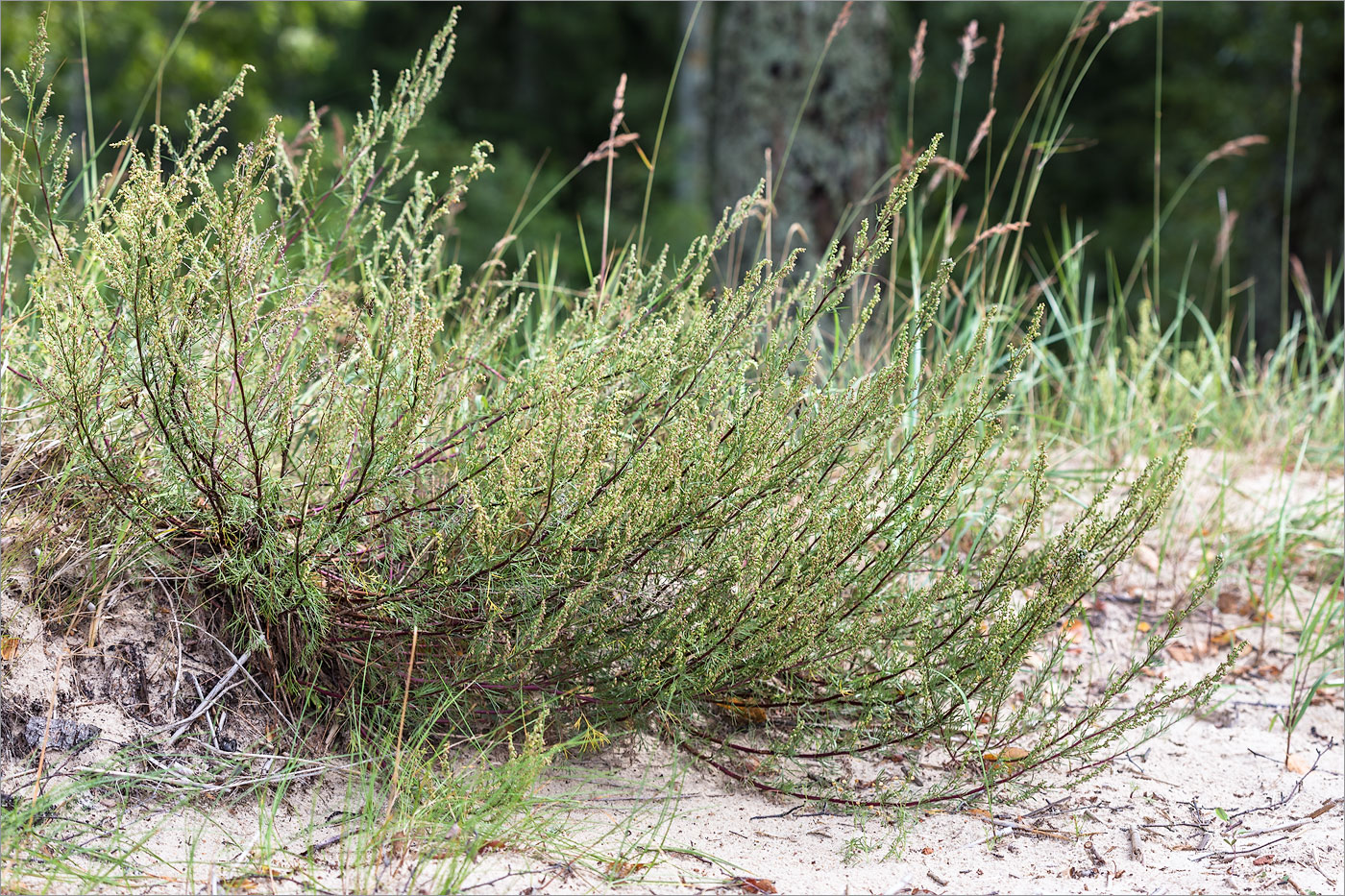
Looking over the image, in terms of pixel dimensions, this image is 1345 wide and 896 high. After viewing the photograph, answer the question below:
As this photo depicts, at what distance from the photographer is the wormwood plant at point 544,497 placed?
72.7 inches

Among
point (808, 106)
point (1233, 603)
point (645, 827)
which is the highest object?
point (808, 106)

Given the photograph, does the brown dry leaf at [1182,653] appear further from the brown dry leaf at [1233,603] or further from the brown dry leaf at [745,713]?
the brown dry leaf at [745,713]

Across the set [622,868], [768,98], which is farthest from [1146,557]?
[768,98]

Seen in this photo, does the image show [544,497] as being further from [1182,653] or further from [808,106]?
[808,106]

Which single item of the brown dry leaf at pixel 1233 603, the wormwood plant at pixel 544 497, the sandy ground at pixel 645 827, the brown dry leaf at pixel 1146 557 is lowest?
the brown dry leaf at pixel 1233 603

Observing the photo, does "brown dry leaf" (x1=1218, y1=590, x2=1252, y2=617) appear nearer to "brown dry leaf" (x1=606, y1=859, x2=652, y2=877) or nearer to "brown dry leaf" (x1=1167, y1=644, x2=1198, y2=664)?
"brown dry leaf" (x1=1167, y1=644, x2=1198, y2=664)

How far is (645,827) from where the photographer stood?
6.66 ft

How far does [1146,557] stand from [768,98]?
3343 millimetres

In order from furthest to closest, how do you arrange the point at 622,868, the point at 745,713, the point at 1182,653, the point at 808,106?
the point at 808,106 < the point at 1182,653 < the point at 745,713 < the point at 622,868

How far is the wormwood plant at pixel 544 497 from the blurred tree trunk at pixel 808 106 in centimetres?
341

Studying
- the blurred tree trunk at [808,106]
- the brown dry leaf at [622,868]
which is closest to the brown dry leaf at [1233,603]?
the brown dry leaf at [622,868]

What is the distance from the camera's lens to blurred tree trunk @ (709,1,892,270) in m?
5.49

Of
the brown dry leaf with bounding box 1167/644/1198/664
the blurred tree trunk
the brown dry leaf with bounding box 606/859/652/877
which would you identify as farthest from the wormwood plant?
the blurred tree trunk

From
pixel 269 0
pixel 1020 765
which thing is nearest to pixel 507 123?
pixel 269 0
